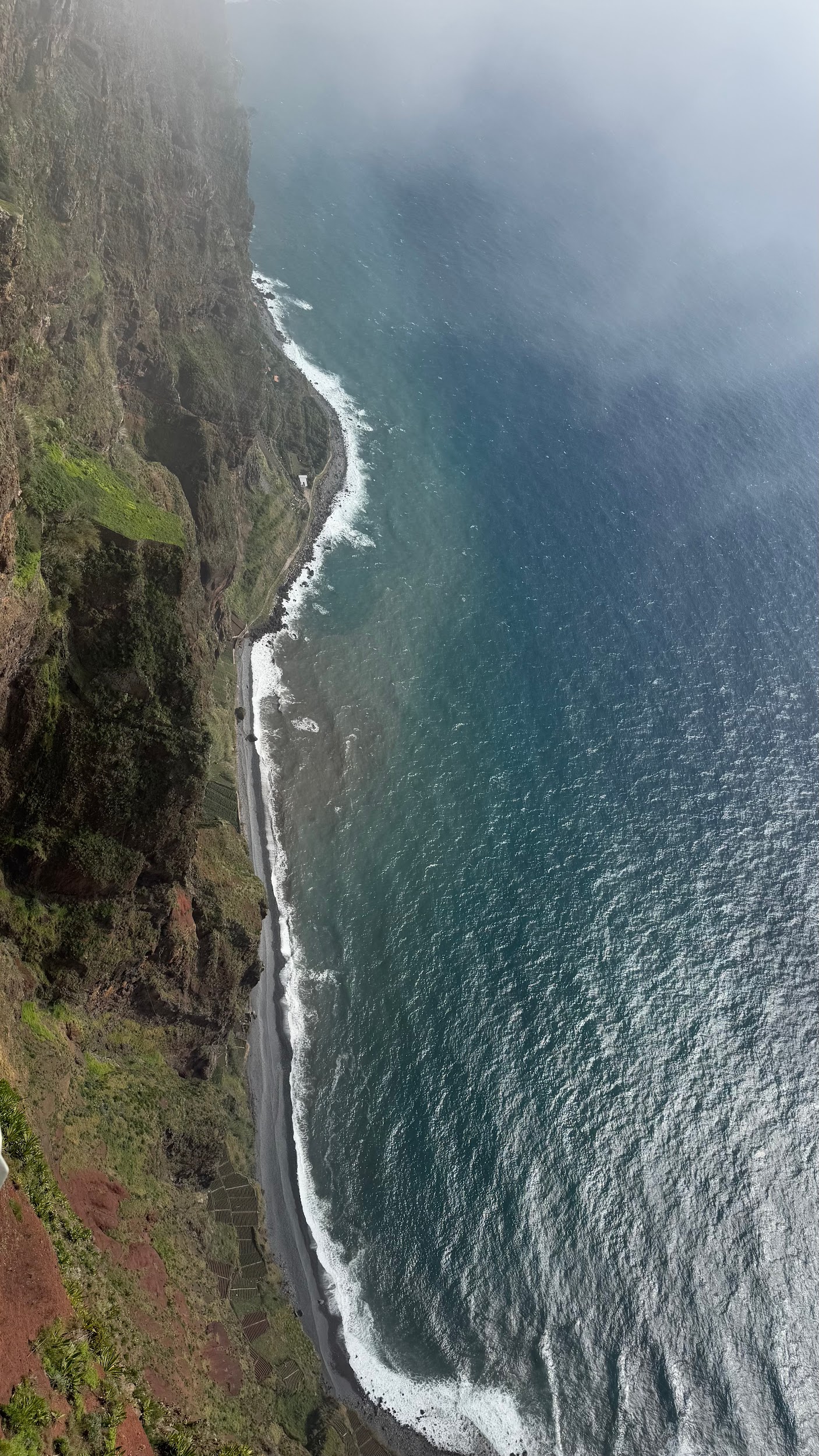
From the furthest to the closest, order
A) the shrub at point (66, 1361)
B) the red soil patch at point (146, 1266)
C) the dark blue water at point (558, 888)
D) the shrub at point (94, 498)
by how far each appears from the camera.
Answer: the dark blue water at point (558, 888) → the shrub at point (94, 498) → the red soil patch at point (146, 1266) → the shrub at point (66, 1361)

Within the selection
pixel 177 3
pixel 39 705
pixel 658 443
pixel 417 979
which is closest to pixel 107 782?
pixel 39 705

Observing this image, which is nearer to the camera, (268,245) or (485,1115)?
(485,1115)

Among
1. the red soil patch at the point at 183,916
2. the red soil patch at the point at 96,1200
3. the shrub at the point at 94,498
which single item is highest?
the shrub at the point at 94,498

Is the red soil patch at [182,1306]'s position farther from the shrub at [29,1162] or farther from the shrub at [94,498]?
the shrub at [94,498]

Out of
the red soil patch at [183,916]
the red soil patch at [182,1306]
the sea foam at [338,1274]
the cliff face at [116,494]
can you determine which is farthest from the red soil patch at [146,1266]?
the red soil patch at [183,916]

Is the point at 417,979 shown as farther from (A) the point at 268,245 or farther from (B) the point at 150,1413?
(A) the point at 268,245

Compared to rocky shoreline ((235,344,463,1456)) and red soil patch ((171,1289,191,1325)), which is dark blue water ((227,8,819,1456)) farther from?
red soil patch ((171,1289,191,1325))

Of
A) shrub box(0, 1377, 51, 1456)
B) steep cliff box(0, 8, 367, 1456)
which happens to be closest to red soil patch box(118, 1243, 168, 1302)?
steep cliff box(0, 8, 367, 1456)
